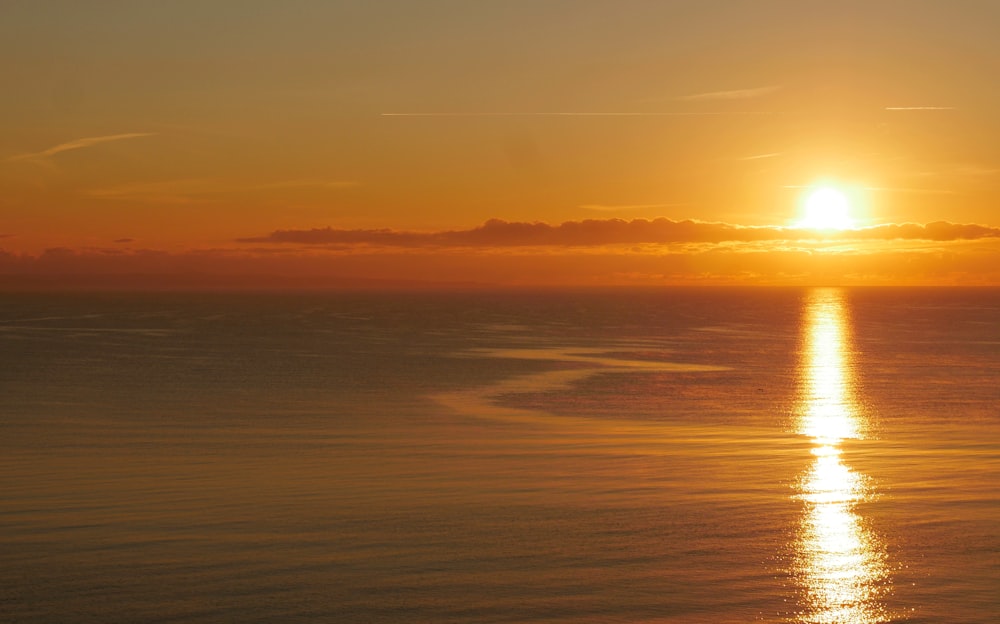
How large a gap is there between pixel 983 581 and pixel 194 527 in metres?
11.1

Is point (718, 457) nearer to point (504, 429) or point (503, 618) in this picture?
point (504, 429)

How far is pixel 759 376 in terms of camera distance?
47.9m

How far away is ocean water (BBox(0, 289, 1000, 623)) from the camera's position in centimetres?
1332

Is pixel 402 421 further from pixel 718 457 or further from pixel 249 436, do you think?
pixel 718 457

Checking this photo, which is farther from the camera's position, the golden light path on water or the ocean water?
the ocean water

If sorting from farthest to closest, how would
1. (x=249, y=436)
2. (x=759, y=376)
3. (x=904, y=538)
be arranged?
1. (x=759, y=376)
2. (x=249, y=436)
3. (x=904, y=538)

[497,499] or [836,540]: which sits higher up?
[497,499]

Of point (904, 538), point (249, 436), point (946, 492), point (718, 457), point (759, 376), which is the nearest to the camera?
point (904, 538)

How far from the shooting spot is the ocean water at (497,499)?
13320 mm

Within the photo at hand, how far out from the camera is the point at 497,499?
1900 centimetres

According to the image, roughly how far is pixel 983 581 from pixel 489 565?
637cm

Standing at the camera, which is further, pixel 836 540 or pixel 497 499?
pixel 497 499

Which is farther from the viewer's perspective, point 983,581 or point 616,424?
point 616,424

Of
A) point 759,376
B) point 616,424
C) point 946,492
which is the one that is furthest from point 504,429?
point 759,376
